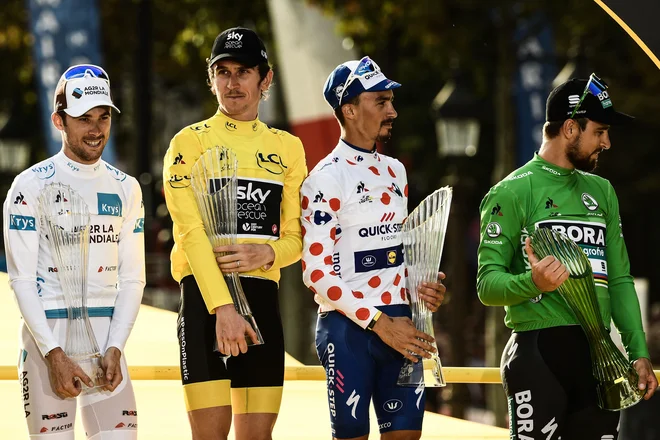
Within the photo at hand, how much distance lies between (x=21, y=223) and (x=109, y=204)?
39 cm

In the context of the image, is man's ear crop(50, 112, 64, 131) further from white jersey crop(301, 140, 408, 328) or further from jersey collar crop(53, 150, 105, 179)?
white jersey crop(301, 140, 408, 328)

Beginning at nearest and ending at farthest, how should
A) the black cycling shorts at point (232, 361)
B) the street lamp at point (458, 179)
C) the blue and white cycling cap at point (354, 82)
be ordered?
the black cycling shorts at point (232, 361)
the blue and white cycling cap at point (354, 82)
the street lamp at point (458, 179)

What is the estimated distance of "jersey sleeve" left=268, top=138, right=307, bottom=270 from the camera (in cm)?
511

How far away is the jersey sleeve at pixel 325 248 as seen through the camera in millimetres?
4965

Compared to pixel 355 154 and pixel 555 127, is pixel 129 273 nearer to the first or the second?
pixel 355 154

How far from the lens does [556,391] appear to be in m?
4.86

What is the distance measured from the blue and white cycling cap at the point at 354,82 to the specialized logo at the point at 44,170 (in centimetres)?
122

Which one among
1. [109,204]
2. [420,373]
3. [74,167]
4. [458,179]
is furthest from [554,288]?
[458,179]

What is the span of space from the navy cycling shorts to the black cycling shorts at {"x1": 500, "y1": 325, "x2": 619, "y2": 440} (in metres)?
0.44

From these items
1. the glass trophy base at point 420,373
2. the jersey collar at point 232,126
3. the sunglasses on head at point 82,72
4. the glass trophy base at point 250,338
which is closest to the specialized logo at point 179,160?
the jersey collar at point 232,126

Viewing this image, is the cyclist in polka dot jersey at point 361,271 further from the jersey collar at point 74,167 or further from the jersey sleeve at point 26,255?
the jersey sleeve at point 26,255

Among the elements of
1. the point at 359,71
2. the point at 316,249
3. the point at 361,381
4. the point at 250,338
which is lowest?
the point at 361,381

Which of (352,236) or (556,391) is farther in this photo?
(352,236)

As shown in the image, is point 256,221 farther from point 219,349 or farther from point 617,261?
point 617,261
